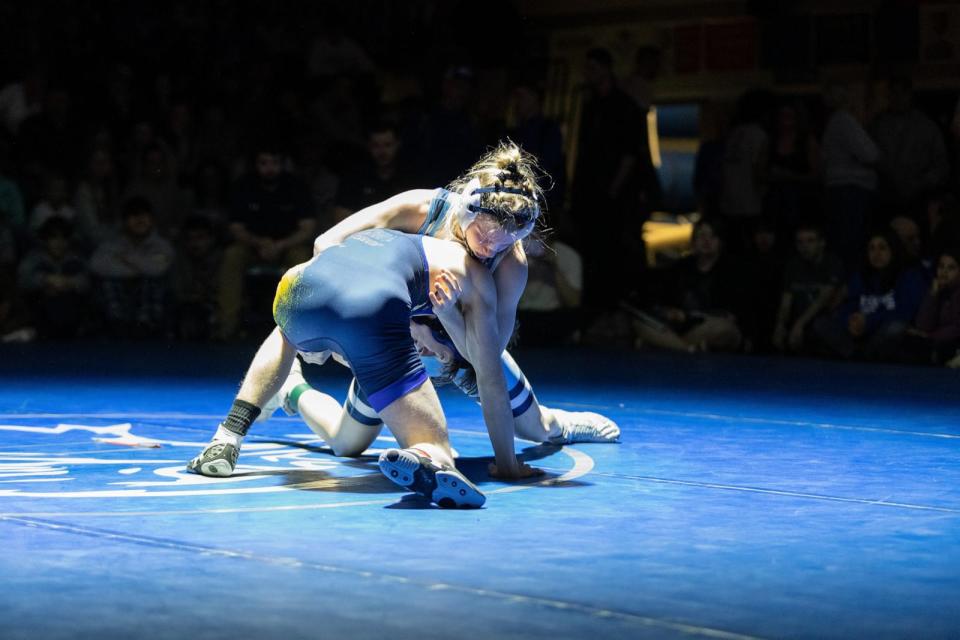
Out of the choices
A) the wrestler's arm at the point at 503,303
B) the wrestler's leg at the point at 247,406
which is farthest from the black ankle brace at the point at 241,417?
the wrestler's arm at the point at 503,303

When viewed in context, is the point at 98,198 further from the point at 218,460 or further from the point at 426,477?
the point at 426,477

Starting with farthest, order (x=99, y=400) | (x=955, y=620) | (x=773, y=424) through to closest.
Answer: (x=99, y=400) → (x=773, y=424) → (x=955, y=620)

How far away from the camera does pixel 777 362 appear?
871cm

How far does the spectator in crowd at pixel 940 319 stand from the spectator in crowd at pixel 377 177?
317 cm

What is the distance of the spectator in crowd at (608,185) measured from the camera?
32.4 feet

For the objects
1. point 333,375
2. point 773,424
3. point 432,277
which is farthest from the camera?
point 333,375

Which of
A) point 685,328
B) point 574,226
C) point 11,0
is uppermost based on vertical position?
point 11,0

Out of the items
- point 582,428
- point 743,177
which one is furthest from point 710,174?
point 582,428

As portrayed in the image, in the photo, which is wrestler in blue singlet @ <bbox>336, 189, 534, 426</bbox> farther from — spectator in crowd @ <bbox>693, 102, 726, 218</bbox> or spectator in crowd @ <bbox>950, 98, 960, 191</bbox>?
spectator in crowd @ <bbox>950, 98, 960, 191</bbox>

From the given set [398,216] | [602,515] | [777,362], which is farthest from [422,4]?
[602,515]

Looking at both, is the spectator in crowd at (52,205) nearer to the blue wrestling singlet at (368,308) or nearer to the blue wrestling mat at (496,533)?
the blue wrestling mat at (496,533)

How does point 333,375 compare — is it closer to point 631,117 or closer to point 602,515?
point 631,117

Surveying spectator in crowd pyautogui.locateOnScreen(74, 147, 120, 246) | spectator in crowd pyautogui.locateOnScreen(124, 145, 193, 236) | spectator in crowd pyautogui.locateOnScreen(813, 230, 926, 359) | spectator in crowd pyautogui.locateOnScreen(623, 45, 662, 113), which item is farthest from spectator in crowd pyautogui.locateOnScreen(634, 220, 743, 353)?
spectator in crowd pyautogui.locateOnScreen(74, 147, 120, 246)

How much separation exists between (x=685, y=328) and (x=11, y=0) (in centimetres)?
606
